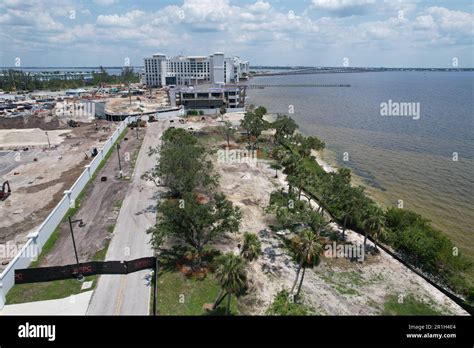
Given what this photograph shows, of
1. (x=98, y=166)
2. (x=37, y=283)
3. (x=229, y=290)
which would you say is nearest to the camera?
(x=229, y=290)

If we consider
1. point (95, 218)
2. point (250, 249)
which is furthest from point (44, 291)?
point (250, 249)

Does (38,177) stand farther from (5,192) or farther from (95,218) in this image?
(95,218)

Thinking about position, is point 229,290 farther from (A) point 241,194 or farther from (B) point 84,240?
(A) point 241,194

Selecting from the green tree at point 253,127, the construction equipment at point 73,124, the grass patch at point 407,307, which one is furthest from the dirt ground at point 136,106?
the grass patch at point 407,307

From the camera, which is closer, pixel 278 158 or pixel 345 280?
pixel 345 280
